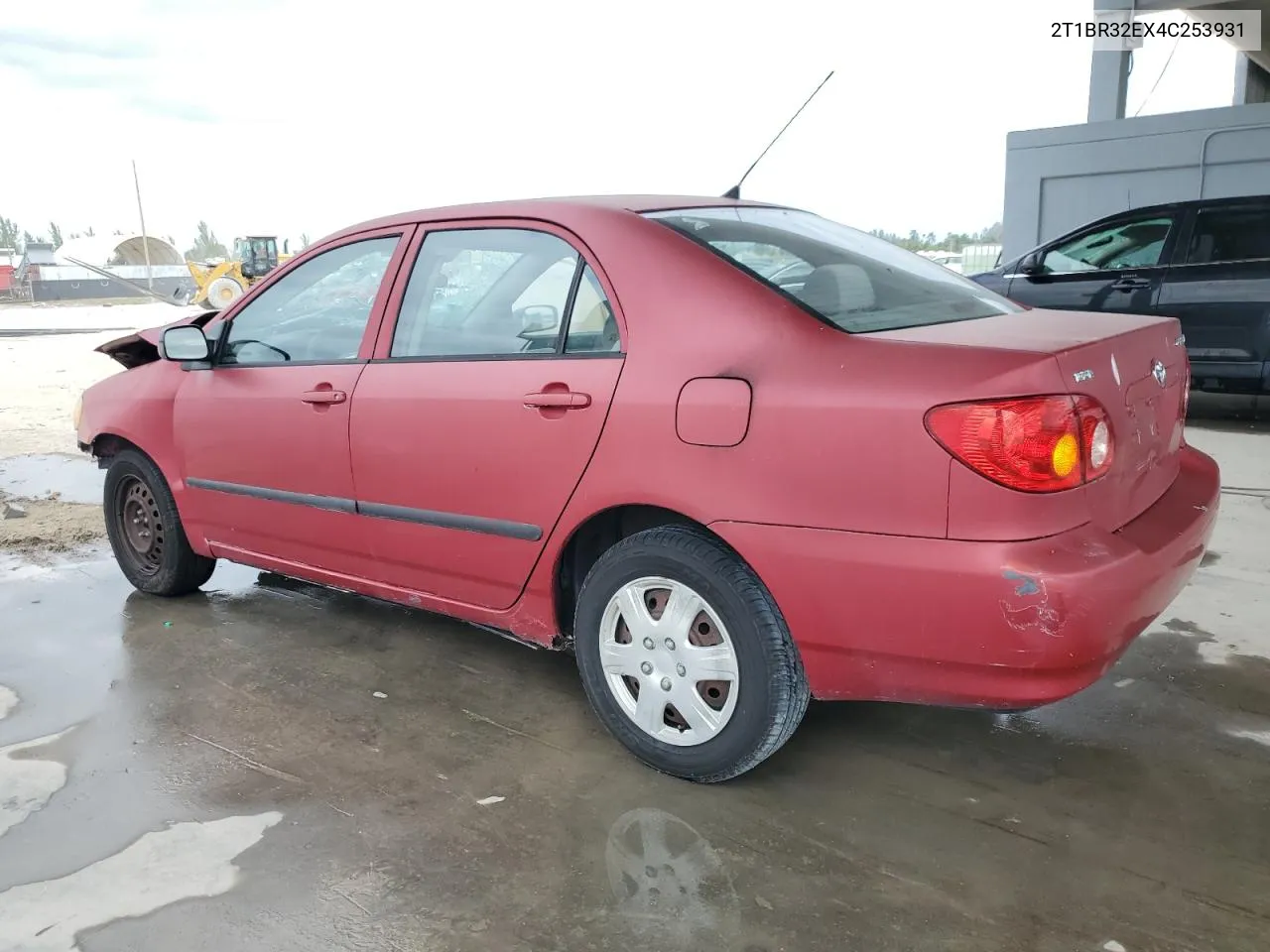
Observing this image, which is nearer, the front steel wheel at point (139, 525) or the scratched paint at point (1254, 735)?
the scratched paint at point (1254, 735)

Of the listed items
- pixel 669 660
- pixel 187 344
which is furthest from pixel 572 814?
pixel 187 344

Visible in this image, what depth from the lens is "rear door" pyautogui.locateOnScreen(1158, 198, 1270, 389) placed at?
7.11 m

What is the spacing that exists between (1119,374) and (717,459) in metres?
0.95

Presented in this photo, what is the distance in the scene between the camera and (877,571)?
2195mm

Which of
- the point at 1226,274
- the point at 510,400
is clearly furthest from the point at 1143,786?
the point at 1226,274

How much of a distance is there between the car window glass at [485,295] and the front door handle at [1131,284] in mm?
6287

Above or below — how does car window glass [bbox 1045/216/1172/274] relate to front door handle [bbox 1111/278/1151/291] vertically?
above

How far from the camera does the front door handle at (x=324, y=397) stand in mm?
3283

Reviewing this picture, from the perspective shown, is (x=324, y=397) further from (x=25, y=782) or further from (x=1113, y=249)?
(x=1113, y=249)

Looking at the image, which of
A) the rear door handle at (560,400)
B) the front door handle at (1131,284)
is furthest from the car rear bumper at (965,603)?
the front door handle at (1131,284)

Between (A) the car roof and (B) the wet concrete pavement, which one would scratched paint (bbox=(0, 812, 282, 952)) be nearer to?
(B) the wet concrete pavement

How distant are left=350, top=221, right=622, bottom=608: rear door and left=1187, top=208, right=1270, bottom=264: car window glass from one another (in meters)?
6.46

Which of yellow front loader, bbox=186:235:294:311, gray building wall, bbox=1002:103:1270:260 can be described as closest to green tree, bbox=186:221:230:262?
yellow front loader, bbox=186:235:294:311

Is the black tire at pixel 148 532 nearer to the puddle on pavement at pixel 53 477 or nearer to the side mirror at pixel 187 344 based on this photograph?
the side mirror at pixel 187 344
